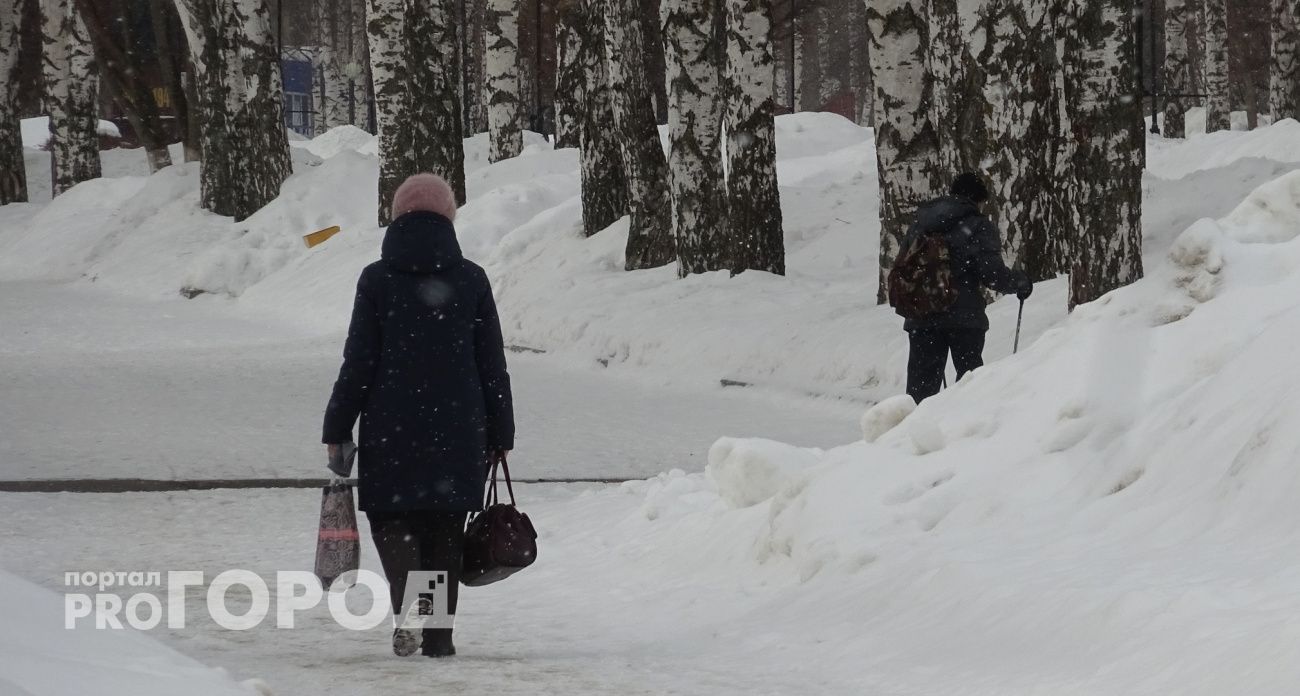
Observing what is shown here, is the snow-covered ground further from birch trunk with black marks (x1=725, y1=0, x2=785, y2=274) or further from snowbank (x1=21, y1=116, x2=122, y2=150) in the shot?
snowbank (x1=21, y1=116, x2=122, y2=150)

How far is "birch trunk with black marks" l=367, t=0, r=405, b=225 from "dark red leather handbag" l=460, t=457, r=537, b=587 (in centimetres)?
1547

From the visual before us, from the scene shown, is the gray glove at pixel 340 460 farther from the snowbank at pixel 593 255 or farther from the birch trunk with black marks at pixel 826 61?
the birch trunk with black marks at pixel 826 61

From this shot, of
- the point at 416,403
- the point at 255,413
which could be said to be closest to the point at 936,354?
the point at 416,403

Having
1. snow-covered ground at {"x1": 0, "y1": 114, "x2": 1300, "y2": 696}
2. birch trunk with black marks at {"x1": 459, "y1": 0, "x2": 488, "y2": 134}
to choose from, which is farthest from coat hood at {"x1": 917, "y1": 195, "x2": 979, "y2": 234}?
birch trunk with black marks at {"x1": 459, "y1": 0, "x2": 488, "y2": 134}

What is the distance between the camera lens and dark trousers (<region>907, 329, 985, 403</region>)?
31.1 feet

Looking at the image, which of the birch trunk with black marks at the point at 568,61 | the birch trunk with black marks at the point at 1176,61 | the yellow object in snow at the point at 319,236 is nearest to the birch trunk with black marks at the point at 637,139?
the birch trunk with black marks at the point at 568,61

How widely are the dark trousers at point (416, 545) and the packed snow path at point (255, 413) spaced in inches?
160

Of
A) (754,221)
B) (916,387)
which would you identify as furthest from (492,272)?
(916,387)

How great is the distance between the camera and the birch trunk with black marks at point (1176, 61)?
1187 inches

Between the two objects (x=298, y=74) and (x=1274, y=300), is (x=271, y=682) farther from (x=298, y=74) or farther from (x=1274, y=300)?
(x=298, y=74)

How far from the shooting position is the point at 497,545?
5.83 m

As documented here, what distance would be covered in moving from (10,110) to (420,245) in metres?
28.2

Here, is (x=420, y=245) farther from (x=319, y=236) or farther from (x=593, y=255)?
(x=319, y=236)

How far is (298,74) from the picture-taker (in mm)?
56594
